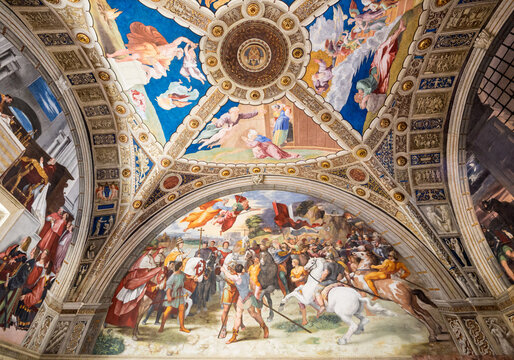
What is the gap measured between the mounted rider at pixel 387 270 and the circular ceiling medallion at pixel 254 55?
7165 mm

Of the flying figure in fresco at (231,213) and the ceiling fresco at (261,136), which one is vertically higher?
the ceiling fresco at (261,136)

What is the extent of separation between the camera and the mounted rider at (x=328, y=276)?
9266mm

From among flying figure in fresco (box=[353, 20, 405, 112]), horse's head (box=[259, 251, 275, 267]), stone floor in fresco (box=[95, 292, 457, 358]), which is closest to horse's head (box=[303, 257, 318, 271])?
horse's head (box=[259, 251, 275, 267])

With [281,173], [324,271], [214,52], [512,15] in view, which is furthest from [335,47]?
[324,271]

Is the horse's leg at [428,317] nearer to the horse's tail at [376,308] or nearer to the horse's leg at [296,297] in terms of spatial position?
the horse's tail at [376,308]

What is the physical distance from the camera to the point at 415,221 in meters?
9.77

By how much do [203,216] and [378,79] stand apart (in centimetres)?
742

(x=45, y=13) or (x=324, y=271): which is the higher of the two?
(x=45, y=13)

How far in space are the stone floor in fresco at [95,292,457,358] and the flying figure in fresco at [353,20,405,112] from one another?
6.03m

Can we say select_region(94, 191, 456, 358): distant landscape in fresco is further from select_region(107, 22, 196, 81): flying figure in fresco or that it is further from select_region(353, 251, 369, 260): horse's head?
select_region(107, 22, 196, 81): flying figure in fresco

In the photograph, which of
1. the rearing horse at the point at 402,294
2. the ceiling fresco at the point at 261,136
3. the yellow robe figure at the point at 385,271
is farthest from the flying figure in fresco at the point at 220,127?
the yellow robe figure at the point at 385,271

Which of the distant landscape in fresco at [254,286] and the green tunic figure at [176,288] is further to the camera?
the green tunic figure at [176,288]

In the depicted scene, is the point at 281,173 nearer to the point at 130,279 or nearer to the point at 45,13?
the point at 130,279

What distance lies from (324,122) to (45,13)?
788cm
